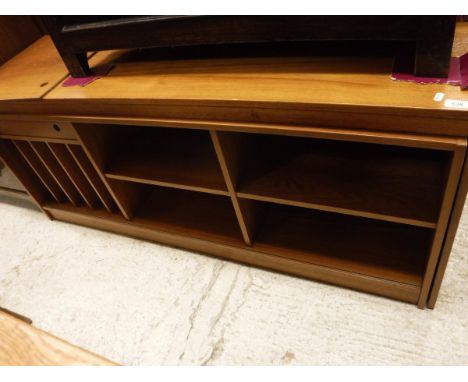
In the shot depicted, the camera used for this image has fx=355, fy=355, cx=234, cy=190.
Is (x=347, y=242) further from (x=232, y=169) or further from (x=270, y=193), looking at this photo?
(x=232, y=169)

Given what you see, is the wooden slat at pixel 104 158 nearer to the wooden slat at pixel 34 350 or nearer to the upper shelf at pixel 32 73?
the upper shelf at pixel 32 73

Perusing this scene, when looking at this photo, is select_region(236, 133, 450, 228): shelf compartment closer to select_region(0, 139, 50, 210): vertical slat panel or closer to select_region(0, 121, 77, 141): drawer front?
select_region(0, 121, 77, 141): drawer front

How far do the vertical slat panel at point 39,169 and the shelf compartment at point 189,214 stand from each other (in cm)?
41

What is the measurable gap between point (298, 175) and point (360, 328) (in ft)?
1.54

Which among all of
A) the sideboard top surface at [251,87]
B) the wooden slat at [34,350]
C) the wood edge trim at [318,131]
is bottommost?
the wood edge trim at [318,131]

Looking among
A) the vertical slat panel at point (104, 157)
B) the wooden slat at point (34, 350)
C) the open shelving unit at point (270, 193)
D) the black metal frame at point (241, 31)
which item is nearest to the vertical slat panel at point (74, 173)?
the open shelving unit at point (270, 193)

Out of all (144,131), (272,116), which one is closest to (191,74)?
(272,116)

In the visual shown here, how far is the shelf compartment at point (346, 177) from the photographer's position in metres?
0.85

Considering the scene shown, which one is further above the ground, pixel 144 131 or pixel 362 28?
pixel 362 28

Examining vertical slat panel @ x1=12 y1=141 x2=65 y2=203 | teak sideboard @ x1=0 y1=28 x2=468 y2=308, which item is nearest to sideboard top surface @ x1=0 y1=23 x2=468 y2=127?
teak sideboard @ x1=0 y1=28 x2=468 y2=308

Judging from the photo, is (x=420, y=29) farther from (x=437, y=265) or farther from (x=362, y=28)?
(x=437, y=265)

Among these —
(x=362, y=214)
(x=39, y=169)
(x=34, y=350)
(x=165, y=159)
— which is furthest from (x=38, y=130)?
(x=362, y=214)

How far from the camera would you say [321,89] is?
721mm

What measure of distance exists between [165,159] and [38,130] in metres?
0.42
